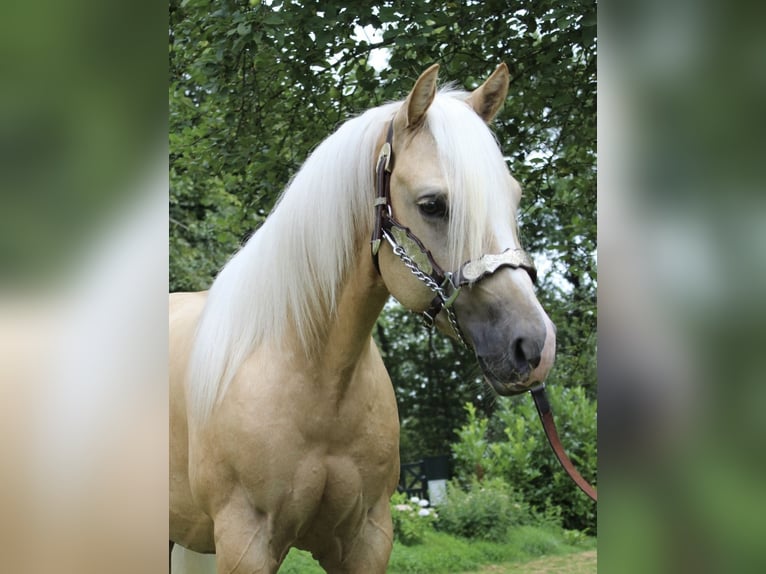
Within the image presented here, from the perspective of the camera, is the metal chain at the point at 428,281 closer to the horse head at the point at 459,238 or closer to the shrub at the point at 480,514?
the horse head at the point at 459,238

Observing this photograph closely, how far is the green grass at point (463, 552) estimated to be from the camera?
642cm

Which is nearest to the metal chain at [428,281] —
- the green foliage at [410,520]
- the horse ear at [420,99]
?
the horse ear at [420,99]

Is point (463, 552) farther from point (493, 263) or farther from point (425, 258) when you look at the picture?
point (493, 263)

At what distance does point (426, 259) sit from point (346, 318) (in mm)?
363

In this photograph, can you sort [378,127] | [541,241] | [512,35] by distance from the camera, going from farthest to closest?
[541,241], [512,35], [378,127]

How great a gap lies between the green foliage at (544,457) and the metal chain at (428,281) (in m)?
6.26
